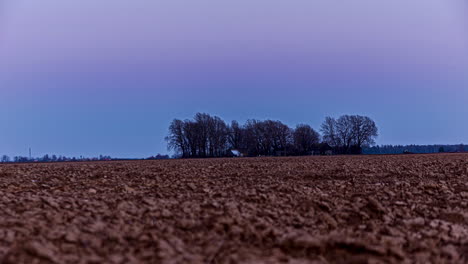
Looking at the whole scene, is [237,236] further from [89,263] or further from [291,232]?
[89,263]

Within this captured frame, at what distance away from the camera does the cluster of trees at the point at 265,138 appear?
287 feet

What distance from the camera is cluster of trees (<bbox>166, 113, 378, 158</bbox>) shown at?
287 ft

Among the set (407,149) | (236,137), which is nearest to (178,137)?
(236,137)

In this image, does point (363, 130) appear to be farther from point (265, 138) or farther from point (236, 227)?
point (236, 227)

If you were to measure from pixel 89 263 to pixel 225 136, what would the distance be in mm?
86224

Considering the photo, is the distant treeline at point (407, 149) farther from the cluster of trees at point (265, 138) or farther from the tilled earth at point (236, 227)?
the tilled earth at point (236, 227)

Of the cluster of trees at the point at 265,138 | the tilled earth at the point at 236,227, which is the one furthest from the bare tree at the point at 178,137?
the tilled earth at the point at 236,227

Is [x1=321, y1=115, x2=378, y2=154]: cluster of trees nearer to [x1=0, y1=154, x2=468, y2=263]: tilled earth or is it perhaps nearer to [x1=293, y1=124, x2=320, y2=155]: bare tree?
[x1=293, y1=124, x2=320, y2=155]: bare tree

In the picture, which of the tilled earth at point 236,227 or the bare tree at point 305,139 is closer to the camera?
the tilled earth at point 236,227

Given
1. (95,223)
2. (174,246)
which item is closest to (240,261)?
(174,246)

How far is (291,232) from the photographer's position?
254 inches

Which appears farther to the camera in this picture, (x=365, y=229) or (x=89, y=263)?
(x=365, y=229)

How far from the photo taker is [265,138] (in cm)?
9250

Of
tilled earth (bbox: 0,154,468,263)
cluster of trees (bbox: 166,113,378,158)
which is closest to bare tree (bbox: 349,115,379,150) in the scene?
cluster of trees (bbox: 166,113,378,158)
